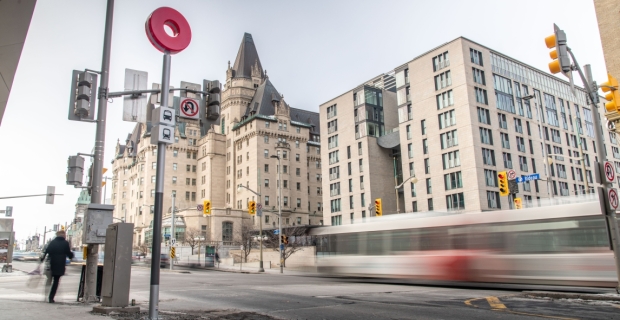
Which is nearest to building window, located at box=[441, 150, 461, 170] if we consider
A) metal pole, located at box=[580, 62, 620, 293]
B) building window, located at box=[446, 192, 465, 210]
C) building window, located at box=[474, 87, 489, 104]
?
building window, located at box=[446, 192, 465, 210]

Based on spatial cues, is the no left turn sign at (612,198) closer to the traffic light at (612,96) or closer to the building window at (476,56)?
the traffic light at (612,96)

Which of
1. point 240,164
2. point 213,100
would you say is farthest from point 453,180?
point 240,164

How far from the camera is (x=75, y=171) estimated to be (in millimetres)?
12008

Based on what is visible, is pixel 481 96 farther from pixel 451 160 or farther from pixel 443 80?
pixel 451 160

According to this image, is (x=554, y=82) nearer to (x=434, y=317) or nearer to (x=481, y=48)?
(x=481, y=48)

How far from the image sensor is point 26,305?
1079cm

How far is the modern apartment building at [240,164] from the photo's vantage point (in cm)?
9312

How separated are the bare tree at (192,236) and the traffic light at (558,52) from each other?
73003 millimetres

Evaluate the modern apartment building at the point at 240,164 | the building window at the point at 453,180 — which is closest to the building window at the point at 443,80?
the building window at the point at 453,180

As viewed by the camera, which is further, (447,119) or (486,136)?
(447,119)

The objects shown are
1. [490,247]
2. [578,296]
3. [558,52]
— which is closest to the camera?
[558,52]

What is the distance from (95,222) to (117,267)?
224 centimetres

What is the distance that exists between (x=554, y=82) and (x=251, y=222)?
189 feet

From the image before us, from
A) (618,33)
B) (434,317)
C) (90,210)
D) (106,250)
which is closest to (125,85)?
(90,210)
